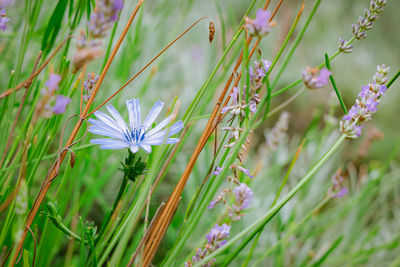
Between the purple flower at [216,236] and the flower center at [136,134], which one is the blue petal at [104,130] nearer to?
the flower center at [136,134]

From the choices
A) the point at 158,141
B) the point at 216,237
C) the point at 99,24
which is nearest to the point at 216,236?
the point at 216,237

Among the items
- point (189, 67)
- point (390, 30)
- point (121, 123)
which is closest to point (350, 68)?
point (390, 30)

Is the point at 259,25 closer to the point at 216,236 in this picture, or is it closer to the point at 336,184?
the point at 216,236

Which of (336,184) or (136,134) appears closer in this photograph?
(136,134)

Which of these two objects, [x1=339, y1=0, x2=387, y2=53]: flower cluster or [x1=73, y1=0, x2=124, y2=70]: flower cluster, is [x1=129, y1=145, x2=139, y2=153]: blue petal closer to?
[x1=73, y1=0, x2=124, y2=70]: flower cluster

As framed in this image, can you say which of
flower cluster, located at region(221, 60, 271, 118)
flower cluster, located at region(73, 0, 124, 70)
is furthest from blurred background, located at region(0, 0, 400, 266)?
flower cluster, located at region(73, 0, 124, 70)

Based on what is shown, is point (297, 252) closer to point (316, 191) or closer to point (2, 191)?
point (316, 191)
